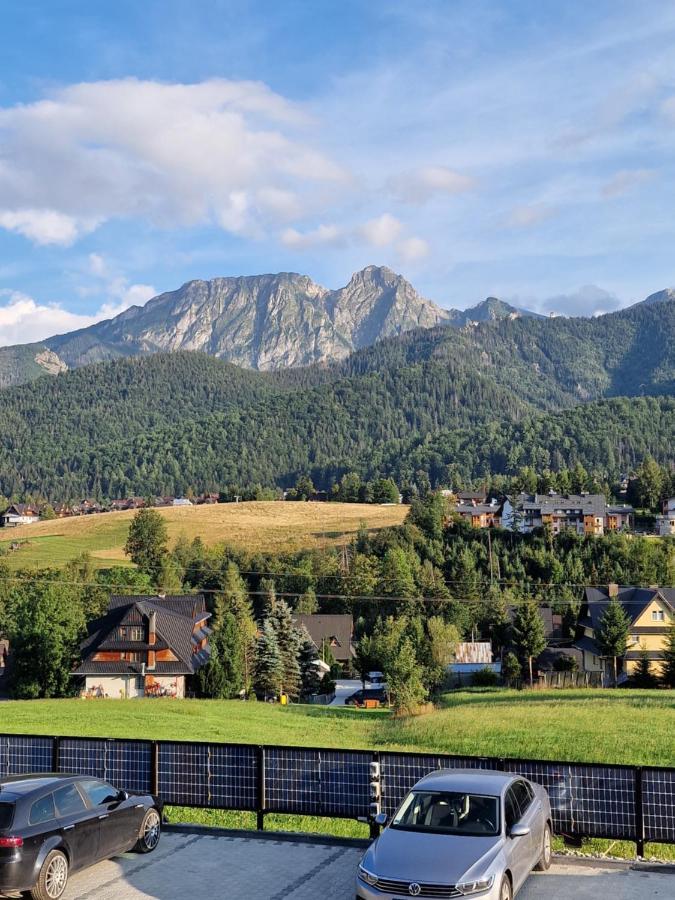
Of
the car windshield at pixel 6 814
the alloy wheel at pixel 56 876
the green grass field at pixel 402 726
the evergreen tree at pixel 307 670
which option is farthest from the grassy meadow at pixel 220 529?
the car windshield at pixel 6 814

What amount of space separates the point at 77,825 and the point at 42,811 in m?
0.58

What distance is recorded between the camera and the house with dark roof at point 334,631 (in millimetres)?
89000

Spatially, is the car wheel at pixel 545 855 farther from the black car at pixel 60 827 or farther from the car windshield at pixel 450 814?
the black car at pixel 60 827

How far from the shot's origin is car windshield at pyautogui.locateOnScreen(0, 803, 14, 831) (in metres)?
10.2

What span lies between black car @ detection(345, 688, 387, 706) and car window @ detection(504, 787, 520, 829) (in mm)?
51754

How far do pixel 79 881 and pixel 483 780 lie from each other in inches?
216

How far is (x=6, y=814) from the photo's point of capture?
405 inches

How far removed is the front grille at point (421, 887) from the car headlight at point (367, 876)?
0.08 meters

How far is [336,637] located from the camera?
90.4 meters

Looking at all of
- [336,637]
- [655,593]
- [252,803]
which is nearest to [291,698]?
[336,637]

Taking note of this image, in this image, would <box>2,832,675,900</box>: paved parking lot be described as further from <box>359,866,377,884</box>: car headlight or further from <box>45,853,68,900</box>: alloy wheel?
<box>359,866,377,884</box>: car headlight

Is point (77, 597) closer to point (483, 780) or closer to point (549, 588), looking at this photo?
point (549, 588)

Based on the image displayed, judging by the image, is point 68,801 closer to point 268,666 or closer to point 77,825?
point 77,825

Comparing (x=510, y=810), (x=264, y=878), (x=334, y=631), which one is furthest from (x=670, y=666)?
(x=264, y=878)
